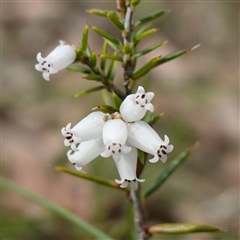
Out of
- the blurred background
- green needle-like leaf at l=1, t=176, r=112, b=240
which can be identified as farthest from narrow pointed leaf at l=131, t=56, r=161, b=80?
the blurred background

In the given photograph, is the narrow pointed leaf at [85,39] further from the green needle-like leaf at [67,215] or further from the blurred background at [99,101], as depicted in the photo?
the blurred background at [99,101]

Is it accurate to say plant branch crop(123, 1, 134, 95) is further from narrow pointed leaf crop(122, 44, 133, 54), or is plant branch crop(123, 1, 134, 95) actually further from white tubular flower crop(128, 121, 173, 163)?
white tubular flower crop(128, 121, 173, 163)

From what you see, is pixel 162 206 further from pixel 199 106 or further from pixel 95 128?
pixel 95 128

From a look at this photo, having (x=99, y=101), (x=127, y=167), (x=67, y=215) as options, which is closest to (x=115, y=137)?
(x=127, y=167)

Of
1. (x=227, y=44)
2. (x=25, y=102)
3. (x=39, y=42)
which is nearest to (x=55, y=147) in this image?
A: (x=25, y=102)

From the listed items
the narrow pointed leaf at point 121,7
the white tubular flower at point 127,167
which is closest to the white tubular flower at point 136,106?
the white tubular flower at point 127,167

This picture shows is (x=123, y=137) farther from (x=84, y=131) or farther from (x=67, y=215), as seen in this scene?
(x=67, y=215)

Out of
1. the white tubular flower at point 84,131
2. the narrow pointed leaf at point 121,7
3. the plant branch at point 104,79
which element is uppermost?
the narrow pointed leaf at point 121,7

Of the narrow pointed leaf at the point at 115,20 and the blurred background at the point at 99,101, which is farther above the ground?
the blurred background at the point at 99,101
